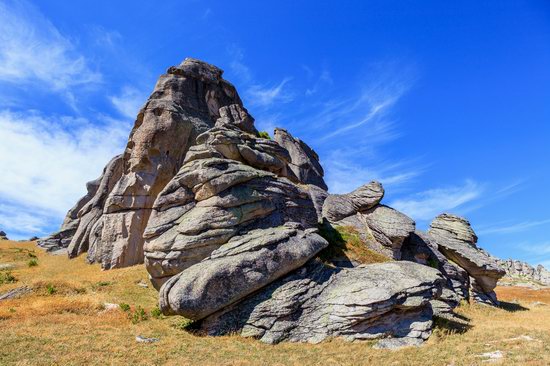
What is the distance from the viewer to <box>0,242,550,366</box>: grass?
718 inches

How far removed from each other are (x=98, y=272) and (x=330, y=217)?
102 ft

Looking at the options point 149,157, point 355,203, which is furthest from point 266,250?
point 149,157

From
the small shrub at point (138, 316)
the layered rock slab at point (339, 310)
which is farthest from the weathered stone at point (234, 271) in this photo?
the small shrub at point (138, 316)

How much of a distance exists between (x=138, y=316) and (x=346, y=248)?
22190 millimetres

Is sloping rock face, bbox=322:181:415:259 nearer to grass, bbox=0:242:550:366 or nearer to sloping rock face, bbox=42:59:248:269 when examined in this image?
grass, bbox=0:242:550:366

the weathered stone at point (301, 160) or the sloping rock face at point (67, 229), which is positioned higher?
the weathered stone at point (301, 160)

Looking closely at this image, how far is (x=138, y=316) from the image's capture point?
26734mm

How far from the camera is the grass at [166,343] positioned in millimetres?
18234

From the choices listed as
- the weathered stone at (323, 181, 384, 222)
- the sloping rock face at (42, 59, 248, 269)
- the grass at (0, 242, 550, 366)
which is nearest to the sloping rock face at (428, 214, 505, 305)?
the weathered stone at (323, 181, 384, 222)

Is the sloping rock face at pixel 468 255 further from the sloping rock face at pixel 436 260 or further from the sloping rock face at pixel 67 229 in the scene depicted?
the sloping rock face at pixel 67 229

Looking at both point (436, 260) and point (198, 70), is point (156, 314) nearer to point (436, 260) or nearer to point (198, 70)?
point (436, 260)

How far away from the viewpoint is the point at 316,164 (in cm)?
7862

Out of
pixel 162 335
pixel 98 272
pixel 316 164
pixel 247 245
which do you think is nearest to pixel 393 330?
pixel 247 245

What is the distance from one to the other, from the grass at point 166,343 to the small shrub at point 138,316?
0.11 m
